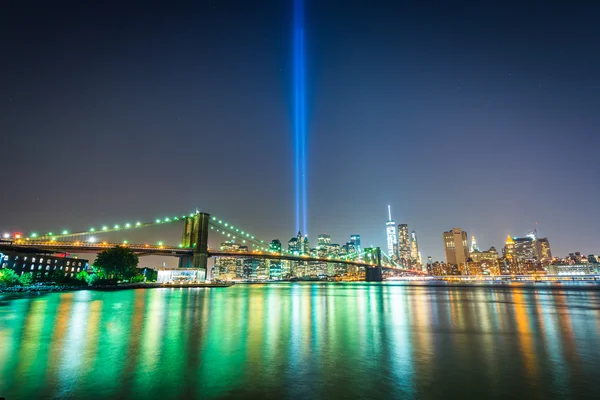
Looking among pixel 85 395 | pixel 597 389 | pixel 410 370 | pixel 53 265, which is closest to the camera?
pixel 85 395

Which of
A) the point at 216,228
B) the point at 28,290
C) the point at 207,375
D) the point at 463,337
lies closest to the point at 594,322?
the point at 463,337

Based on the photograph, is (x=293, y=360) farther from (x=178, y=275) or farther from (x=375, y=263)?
(x=375, y=263)

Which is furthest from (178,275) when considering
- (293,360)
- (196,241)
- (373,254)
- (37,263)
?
(373,254)

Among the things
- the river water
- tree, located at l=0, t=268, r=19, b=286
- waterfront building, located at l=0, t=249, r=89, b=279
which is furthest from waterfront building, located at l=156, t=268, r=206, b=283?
the river water

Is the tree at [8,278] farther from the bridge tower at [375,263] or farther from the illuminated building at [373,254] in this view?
the illuminated building at [373,254]

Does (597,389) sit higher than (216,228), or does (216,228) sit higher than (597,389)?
(216,228)

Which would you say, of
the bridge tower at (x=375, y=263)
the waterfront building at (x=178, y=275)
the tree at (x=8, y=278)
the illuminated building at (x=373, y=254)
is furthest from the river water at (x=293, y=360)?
the illuminated building at (x=373, y=254)

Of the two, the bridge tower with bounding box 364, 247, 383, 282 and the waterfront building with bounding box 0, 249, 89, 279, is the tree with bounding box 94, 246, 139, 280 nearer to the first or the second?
the waterfront building with bounding box 0, 249, 89, 279

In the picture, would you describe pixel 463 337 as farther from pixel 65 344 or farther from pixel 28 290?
pixel 28 290
